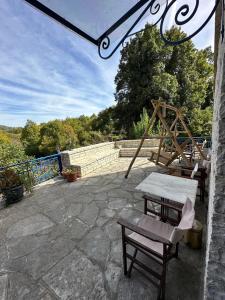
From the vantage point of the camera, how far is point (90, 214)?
2850 mm

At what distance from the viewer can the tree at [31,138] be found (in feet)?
45.9

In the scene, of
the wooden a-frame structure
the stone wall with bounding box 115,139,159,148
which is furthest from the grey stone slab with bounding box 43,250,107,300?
the stone wall with bounding box 115,139,159,148

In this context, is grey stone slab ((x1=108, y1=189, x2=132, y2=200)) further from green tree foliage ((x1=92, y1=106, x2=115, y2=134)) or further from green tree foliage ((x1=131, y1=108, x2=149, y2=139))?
green tree foliage ((x1=92, y1=106, x2=115, y2=134))

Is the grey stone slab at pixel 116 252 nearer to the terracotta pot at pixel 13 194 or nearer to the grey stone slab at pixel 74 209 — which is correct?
the grey stone slab at pixel 74 209

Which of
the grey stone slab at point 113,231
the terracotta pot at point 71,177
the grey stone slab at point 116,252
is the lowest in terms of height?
the grey stone slab at point 116,252

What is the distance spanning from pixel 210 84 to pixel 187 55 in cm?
353

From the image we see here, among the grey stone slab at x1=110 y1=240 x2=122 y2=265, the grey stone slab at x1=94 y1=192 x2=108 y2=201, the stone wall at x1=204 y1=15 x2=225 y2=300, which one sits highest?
the stone wall at x1=204 y1=15 x2=225 y2=300

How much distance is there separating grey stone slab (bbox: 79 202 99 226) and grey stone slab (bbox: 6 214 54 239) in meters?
0.52

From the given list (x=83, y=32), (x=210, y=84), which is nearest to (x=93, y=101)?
(x=210, y=84)

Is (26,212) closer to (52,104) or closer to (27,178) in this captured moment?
(27,178)

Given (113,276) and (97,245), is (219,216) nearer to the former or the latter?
(113,276)

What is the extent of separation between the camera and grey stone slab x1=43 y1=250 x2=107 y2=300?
1525 mm

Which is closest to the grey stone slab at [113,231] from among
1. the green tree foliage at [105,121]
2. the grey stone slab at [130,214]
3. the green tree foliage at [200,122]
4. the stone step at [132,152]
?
the grey stone slab at [130,214]

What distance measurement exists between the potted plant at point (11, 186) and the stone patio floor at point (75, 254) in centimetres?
21
